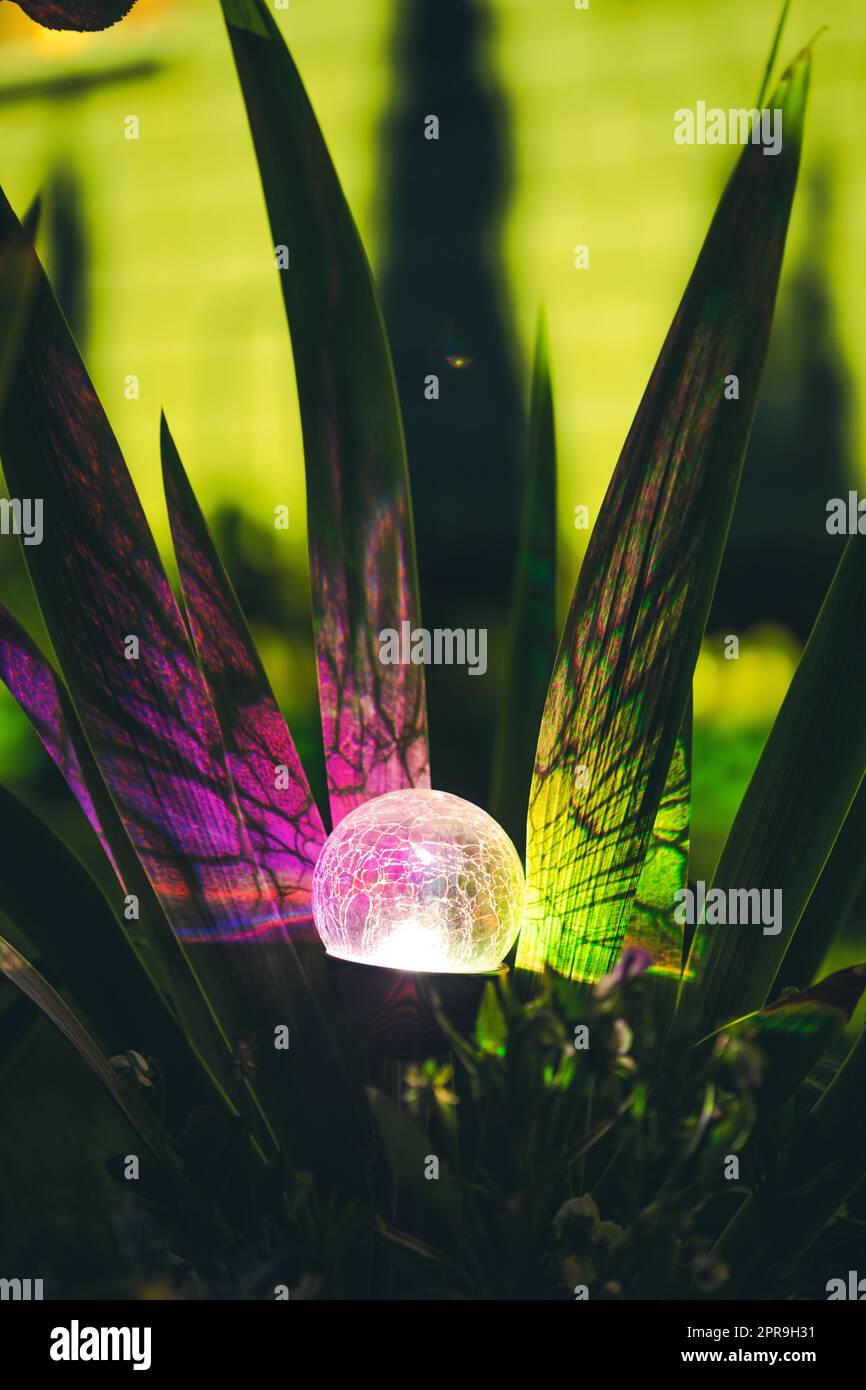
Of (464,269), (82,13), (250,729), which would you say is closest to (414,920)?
(250,729)

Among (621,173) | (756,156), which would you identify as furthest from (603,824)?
(621,173)

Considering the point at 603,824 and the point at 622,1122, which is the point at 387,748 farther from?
the point at 622,1122

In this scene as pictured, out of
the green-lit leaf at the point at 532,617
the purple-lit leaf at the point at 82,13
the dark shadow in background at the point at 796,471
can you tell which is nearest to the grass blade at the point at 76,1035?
→ the green-lit leaf at the point at 532,617

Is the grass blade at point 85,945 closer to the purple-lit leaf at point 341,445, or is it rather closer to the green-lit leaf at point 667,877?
the purple-lit leaf at point 341,445

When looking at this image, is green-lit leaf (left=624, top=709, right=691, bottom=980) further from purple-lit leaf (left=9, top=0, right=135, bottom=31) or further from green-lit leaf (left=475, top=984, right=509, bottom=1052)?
purple-lit leaf (left=9, top=0, right=135, bottom=31)

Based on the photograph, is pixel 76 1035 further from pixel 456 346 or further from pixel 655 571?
pixel 456 346
